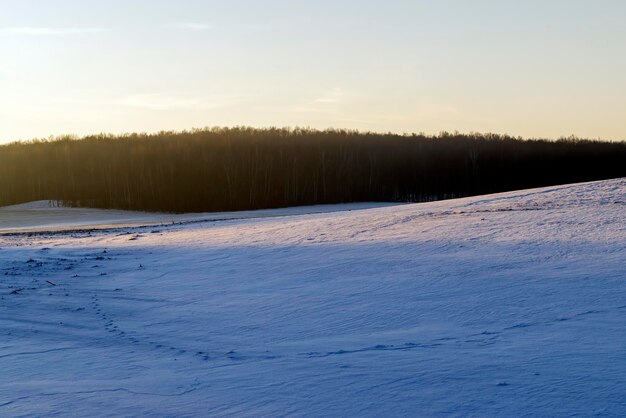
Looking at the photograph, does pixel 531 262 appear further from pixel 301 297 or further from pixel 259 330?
pixel 259 330

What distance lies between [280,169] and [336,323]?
43776 mm

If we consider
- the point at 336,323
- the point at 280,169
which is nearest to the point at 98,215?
the point at 280,169

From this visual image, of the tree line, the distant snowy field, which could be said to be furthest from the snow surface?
the distant snowy field

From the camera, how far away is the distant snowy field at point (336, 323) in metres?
5.60

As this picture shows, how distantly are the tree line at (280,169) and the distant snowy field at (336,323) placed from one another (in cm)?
3488

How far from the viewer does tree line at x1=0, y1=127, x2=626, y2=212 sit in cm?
5034

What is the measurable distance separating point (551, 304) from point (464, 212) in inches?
358

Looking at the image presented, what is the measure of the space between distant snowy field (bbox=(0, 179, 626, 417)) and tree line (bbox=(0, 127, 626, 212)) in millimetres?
34881

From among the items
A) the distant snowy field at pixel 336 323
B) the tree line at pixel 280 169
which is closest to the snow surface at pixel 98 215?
the tree line at pixel 280 169

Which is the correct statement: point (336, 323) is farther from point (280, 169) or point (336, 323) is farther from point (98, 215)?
point (280, 169)

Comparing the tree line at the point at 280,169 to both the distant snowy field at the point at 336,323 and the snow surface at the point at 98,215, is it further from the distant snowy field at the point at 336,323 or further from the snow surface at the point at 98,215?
the distant snowy field at the point at 336,323

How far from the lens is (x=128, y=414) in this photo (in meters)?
5.43

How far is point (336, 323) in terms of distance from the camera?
8.33m

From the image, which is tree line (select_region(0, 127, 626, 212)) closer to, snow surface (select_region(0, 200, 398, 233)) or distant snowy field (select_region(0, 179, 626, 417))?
snow surface (select_region(0, 200, 398, 233))
